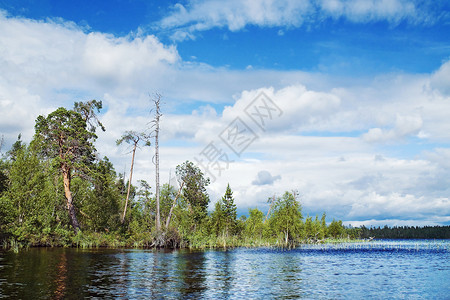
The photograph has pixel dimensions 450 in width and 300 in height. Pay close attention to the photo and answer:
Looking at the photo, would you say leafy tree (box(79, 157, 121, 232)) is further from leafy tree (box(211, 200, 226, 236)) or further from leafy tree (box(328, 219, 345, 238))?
leafy tree (box(328, 219, 345, 238))

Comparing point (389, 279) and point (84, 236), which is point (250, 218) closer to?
point (84, 236)

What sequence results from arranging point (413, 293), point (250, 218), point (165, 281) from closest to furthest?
1. point (413, 293)
2. point (165, 281)
3. point (250, 218)

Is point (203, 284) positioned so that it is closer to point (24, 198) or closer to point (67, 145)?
point (24, 198)

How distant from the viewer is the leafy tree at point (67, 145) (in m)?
60.4

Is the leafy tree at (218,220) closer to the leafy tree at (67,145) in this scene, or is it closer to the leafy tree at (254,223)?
the leafy tree at (254,223)

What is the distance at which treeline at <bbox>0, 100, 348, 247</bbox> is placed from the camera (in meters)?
50.9

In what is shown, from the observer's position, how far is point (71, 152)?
205 feet

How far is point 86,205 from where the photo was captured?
220ft

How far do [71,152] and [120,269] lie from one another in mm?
38077

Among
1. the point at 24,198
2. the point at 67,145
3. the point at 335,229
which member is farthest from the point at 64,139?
the point at 335,229

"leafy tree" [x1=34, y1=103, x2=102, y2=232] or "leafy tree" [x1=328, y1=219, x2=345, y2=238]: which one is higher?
"leafy tree" [x1=34, y1=103, x2=102, y2=232]

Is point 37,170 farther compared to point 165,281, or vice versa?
point 37,170

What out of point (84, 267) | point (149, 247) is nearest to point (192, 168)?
point (149, 247)

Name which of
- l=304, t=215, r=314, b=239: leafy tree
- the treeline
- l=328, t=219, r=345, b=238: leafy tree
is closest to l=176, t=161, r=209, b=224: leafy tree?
the treeline
